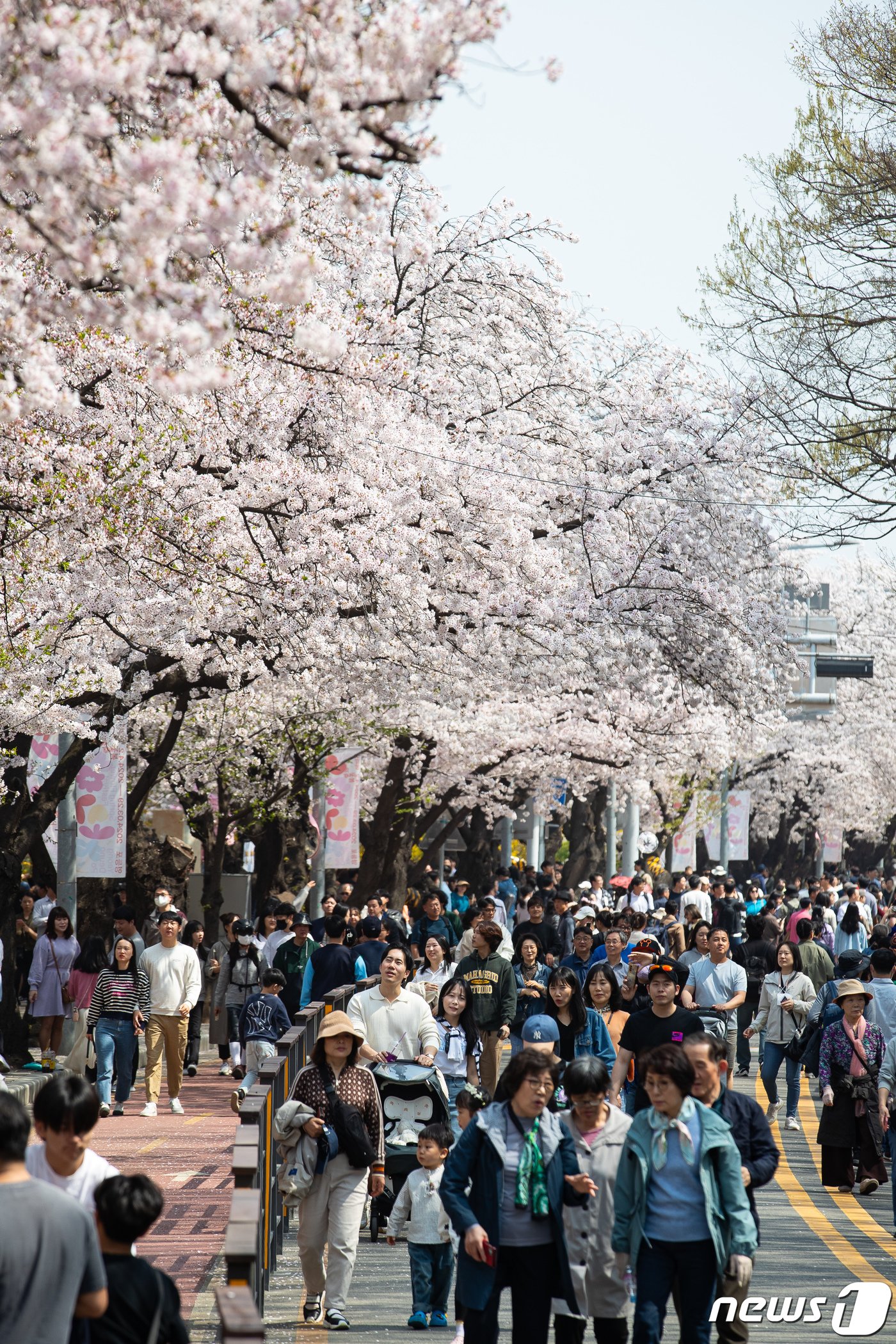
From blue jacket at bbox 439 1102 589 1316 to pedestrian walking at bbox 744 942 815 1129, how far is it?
871 cm

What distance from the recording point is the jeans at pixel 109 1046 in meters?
15.7

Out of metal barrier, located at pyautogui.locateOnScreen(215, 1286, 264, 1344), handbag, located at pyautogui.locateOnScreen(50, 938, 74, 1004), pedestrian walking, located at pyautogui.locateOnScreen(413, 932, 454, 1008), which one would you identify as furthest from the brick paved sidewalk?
metal barrier, located at pyautogui.locateOnScreen(215, 1286, 264, 1344)

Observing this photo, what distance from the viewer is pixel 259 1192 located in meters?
7.33

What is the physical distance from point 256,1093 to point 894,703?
2236 inches

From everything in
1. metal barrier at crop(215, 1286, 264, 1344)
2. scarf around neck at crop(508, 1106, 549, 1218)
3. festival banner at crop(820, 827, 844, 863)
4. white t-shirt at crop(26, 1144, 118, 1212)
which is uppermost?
festival banner at crop(820, 827, 844, 863)

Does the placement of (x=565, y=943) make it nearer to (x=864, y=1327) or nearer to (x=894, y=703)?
→ (x=864, y=1327)

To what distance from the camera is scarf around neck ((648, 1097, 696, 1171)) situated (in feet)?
20.8

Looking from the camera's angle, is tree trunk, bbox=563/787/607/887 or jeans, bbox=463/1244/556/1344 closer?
jeans, bbox=463/1244/556/1344

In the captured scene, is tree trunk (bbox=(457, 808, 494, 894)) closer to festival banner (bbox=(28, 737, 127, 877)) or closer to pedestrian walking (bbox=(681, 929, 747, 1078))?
festival banner (bbox=(28, 737, 127, 877))

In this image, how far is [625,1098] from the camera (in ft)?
37.5

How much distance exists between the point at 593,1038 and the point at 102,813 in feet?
31.9

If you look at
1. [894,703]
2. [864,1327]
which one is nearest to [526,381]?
[864,1327]

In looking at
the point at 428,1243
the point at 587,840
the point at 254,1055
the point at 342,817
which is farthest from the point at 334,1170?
the point at 587,840

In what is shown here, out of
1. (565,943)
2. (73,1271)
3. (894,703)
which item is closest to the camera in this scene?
(73,1271)
